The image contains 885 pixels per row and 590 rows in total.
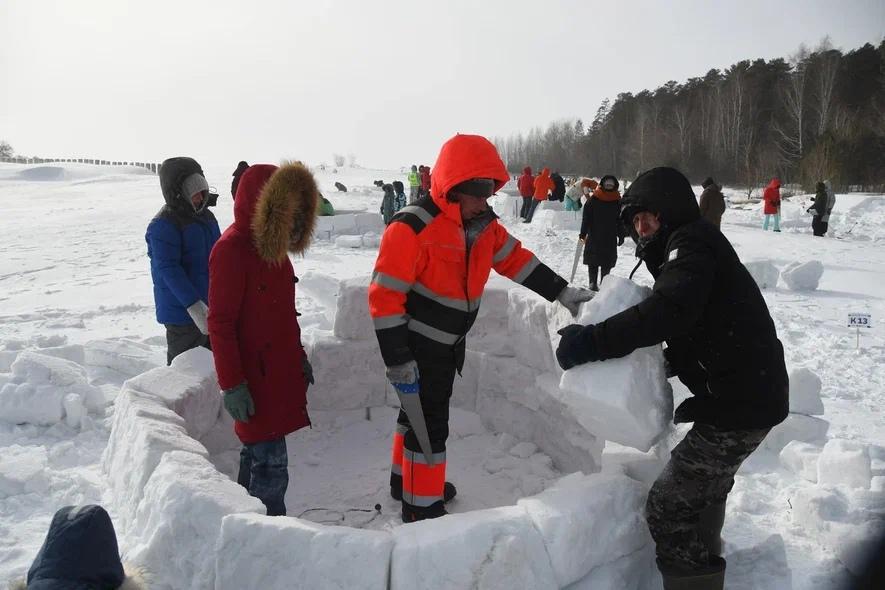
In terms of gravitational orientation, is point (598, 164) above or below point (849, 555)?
above

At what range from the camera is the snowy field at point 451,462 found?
2104 millimetres

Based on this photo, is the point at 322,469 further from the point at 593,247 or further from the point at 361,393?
the point at 593,247

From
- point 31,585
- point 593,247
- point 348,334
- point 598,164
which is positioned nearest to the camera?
point 31,585

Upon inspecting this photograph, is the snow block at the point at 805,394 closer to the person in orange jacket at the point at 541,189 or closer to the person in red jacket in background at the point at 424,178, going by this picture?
the person in orange jacket at the point at 541,189

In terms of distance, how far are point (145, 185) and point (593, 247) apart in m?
26.6

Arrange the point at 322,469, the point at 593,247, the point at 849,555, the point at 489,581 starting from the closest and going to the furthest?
1. the point at 489,581
2. the point at 849,555
3. the point at 322,469
4. the point at 593,247

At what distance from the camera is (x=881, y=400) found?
15.5 feet

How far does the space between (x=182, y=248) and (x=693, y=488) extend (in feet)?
9.44

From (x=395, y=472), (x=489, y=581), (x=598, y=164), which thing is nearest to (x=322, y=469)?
(x=395, y=472)

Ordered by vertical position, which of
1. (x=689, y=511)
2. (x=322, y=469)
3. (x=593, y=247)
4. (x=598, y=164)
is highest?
(x=598, y=164)

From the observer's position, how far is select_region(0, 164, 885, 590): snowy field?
2104mm

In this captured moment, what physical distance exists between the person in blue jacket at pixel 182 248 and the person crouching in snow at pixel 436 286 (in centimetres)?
125

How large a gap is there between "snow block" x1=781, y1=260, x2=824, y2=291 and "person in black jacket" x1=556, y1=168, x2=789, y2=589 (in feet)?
23.8

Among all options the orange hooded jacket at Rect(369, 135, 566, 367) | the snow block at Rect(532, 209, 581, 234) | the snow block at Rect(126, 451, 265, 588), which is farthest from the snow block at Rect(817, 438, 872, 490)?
the snow block at Rect(532, 209, 581, 234)
